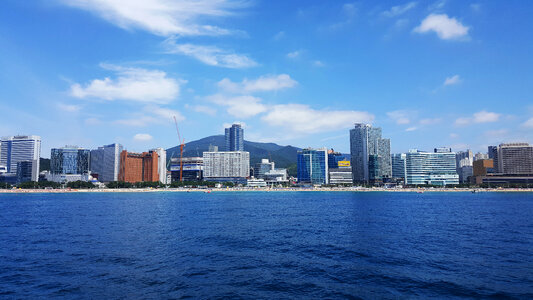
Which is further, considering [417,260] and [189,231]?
[189,231]

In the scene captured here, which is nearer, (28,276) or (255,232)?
(28,276)

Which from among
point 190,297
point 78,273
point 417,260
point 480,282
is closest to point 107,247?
point 78,273

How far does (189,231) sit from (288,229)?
1571 cm

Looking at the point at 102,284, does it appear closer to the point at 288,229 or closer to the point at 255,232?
the point at 255,232

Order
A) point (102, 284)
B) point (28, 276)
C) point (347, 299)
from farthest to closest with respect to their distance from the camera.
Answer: point (28, 276) < point (102, 284) < point (347, 299)

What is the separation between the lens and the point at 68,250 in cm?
3656

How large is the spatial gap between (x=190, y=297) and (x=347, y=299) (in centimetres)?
1104

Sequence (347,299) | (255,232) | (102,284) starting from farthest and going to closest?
1. (255,232)
2. (102,284)
3. (347,299)

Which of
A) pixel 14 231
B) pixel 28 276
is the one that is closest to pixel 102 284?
pixel 28 276

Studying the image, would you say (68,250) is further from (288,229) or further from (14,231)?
(288,229)

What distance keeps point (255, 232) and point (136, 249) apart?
709 inches

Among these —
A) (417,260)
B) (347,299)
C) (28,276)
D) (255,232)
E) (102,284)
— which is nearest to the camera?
(347,299)

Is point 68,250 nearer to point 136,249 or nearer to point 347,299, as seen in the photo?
point 136,249

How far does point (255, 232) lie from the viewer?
4903 cm
